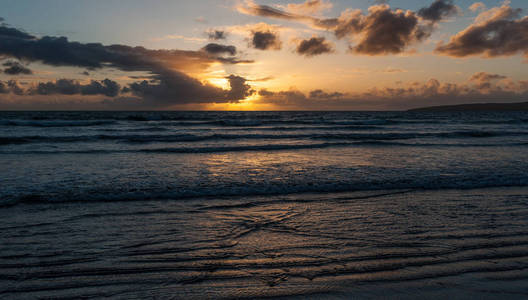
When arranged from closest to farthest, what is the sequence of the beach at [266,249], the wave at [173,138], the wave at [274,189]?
the beach at [266,249]
the wave at [274,189]
the wave at [173,138]

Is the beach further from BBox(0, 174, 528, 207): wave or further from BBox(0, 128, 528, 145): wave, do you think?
BBox(0, 128, 528, 145): wave

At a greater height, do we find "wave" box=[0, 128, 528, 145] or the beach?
"wave" box=[0, 128, 528, 145]

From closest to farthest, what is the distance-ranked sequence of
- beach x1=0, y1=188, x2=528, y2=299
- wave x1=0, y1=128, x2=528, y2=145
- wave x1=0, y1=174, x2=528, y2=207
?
beach x1=0, y1=188, x2=528, y2=299
wave x1=0, y1=174, x2=528, y2=207
wave x1=0, y1=128, x2=528, y2=145

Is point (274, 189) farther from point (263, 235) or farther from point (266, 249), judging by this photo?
point (266, 249)

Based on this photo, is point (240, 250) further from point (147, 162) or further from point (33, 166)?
point (33, 166)

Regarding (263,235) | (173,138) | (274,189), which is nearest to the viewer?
(263,235)

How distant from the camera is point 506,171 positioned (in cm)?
873

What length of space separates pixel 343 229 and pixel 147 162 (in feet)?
27.0

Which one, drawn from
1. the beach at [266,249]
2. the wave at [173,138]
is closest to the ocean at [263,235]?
the beach at [266,249]

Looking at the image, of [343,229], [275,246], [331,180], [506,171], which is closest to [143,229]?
[275,246]

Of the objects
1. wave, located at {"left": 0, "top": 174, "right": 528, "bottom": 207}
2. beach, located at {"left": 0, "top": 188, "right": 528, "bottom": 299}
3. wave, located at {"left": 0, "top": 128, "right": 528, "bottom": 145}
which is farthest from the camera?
wave, located at {"left": 0, "top": 128, "right": 528, "bottom": 145}

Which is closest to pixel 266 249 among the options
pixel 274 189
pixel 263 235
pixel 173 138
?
pixel 263 235

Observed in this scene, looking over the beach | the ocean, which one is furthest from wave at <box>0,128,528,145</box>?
the beach

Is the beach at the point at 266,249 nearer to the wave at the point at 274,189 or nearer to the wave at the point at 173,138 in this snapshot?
the wave at the point at 274,189
